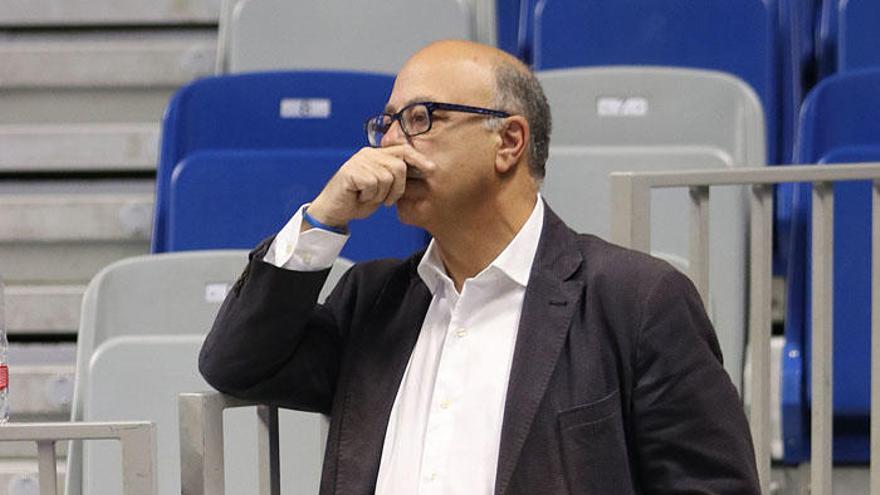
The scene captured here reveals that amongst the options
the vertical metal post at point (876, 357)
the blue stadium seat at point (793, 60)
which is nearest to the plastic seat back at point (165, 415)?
the vertical metal post at point (876, 357)

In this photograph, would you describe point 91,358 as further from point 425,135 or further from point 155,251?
point 425,135

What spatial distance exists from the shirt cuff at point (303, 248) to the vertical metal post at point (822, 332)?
57 centimetres

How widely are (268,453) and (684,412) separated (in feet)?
1.50

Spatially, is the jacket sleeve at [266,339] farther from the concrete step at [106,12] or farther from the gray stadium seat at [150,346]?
the concrete step at [106,12]

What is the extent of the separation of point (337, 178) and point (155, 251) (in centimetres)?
118

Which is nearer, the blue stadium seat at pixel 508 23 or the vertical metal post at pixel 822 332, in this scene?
the vertical metal post at pixel 822 332

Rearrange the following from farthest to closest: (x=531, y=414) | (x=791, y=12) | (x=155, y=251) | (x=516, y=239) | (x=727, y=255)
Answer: (x=791, y=12), (x=155, y=251), (x=727, y=255), (x=516, y=239), (x=531, y=414)

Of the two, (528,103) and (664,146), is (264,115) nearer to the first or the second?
(664,146)

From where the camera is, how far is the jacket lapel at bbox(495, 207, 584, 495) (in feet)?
5.19

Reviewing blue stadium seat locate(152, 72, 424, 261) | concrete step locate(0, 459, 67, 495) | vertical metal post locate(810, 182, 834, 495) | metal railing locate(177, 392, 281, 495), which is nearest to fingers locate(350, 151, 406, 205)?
metal railing locate(177, 392, 281, 495)

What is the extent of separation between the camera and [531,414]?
1.58 metres

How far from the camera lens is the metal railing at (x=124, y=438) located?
1.50 meters

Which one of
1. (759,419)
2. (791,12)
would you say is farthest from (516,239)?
(791,12)

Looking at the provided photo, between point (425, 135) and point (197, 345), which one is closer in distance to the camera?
point (425, 135)
